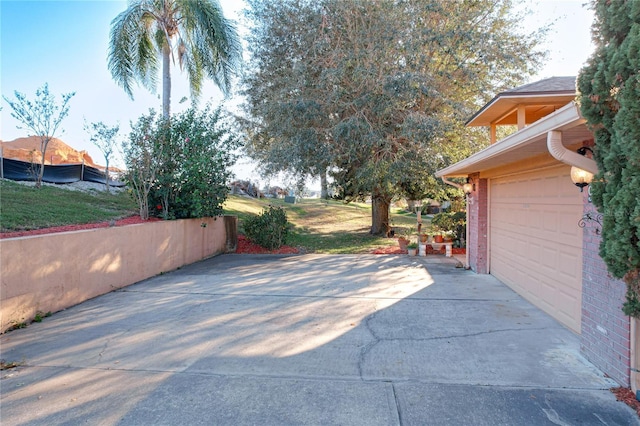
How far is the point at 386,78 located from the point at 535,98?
496cm

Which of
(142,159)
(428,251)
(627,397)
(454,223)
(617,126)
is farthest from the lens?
(454,223)

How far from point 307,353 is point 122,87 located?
41.5 feet

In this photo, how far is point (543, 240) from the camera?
18.6ft

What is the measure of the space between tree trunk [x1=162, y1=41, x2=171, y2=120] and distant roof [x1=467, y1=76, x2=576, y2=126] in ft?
30.8

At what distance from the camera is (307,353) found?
13.4 feet

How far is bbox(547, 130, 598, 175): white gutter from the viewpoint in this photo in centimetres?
341

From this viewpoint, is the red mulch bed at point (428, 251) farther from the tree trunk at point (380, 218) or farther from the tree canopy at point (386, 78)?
the tree trunk at point (380, 218)

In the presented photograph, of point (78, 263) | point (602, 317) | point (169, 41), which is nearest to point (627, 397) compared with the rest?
point (602, 317)

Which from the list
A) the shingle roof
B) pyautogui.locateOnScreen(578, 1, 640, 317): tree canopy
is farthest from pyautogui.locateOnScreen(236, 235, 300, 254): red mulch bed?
pyautogui.locateOnScreen(578, 1, 640, 317): tree canopy

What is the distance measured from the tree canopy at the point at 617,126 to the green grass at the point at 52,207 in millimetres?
8381

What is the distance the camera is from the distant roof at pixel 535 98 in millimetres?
5883

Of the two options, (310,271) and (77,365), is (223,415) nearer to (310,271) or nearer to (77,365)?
(77,365)

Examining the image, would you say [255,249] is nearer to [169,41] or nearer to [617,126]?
[169,41]

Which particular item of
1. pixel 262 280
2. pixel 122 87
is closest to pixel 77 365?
pixel 262 280
